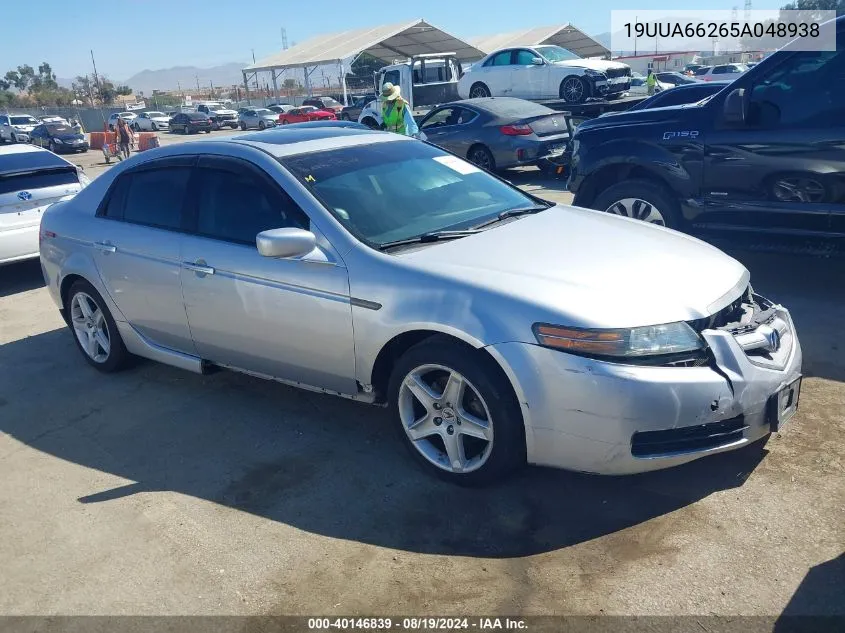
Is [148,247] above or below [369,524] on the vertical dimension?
above

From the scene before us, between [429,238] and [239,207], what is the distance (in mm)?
1198

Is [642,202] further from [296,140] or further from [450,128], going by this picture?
[450,128]

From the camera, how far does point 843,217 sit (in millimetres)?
5281

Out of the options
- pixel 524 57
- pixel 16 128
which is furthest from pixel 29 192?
pixel 16 128

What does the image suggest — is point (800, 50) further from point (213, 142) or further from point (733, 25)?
point (733, 25)

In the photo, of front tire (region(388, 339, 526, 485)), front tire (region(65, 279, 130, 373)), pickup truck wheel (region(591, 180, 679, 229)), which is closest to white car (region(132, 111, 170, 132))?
front tire (region(65, 279, 130, 373))

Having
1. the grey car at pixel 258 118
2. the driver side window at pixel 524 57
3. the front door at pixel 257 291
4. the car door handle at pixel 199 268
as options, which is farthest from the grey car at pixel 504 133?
the grey car at pixel 258 118

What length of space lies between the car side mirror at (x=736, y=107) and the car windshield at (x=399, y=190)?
2.07 metres

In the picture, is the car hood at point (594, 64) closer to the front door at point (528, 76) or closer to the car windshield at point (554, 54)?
the car windshield at point (554, 54)

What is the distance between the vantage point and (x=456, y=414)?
134 inches

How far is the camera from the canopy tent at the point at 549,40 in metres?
47.4

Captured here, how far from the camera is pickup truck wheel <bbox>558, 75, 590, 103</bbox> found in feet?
58.0

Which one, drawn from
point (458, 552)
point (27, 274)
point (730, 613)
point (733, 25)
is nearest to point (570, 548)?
point (458, 552)

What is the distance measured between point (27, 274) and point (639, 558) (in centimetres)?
845
